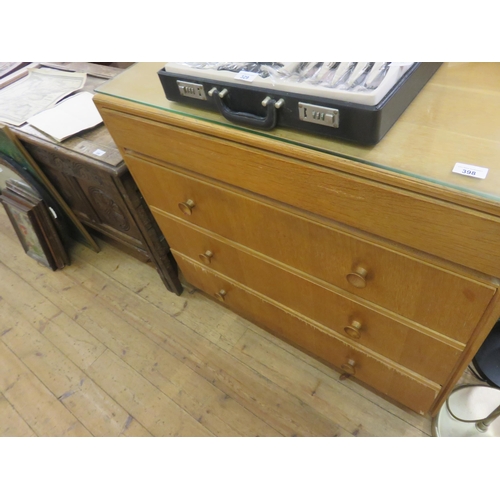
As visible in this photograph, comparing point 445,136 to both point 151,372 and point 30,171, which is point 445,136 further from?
point 30,171

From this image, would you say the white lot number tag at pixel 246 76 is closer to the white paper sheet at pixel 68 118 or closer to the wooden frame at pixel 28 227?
the white paper sheet at pixel 68 118

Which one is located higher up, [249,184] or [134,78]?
[134,78]

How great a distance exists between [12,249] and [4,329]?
455 mm

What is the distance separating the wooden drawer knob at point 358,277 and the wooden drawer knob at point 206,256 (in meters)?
0.44

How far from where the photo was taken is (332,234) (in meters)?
0.67

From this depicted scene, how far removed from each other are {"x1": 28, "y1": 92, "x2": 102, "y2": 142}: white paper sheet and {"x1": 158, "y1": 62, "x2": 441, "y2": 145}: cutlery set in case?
25.2 inches

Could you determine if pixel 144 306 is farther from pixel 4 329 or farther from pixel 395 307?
pixel 395 307

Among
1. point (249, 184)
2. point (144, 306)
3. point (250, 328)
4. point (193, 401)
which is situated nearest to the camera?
point (249, 184)

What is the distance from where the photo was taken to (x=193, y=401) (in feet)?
3.91

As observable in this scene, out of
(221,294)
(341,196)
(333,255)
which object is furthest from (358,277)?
(221,294)

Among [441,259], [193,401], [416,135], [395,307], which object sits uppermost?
[416,135]

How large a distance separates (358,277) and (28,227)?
1.41 m

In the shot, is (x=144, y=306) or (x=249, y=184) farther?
(x=144, y=306)
